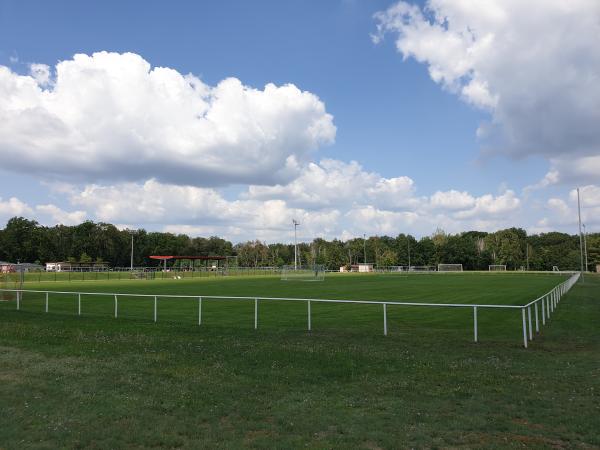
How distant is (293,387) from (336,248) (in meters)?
148

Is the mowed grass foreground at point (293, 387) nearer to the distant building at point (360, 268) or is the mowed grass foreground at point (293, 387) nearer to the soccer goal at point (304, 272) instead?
the soccer goal at point (304, 272)

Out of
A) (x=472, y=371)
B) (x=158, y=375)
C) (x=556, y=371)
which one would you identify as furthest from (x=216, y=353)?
(x=556, y=371)

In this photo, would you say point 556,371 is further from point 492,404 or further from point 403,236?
point 403,236

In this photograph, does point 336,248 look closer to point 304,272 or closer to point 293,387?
point 304,272

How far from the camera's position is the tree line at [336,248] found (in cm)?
13200

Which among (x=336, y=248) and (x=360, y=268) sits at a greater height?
(x=336, y=248)

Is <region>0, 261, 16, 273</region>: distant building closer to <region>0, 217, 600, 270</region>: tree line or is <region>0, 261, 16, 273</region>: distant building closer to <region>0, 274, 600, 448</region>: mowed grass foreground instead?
<region>0, 274, 600, 448</region>: mowed grass foreground

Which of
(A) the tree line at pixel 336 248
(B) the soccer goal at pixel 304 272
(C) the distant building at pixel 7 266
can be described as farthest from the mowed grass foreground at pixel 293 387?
(A) the tree line at pixel 336 248

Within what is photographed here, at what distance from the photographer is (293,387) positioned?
916 centimetres

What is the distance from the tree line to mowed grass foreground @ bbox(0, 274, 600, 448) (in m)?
124

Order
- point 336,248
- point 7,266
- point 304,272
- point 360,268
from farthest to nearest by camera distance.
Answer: point 336,248 < point 360,268 < point 304,272 < point 7,266

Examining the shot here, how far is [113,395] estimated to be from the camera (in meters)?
8.55

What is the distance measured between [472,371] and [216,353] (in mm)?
5929

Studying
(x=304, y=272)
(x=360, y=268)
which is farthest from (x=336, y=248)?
(x=304, y=272)
